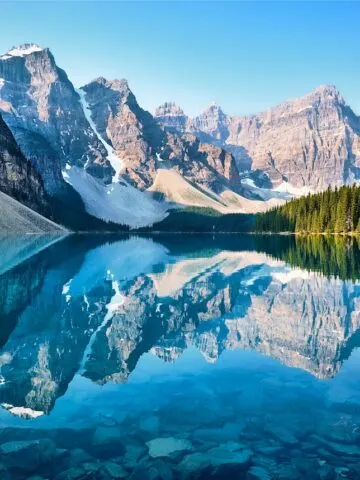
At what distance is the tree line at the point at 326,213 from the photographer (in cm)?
11625

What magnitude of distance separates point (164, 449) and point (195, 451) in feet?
2.26

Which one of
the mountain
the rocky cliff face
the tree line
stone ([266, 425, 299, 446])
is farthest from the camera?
the rocky cliff face

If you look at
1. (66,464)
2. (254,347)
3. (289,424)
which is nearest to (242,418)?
(289,424)

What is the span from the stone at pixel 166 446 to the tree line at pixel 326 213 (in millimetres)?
108707

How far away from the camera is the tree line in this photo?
116 meters

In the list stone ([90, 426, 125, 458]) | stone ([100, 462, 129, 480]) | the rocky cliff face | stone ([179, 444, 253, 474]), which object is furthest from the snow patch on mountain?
the rocky cliff face

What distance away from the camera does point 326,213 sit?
12800cm

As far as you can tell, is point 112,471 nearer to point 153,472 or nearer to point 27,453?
point 153,472

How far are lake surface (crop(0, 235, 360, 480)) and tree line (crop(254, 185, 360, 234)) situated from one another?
3556 inches

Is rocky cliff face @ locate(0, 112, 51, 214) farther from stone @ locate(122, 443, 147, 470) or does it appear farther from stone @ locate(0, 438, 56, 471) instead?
stone @ locate(122, 443, 147, 470)

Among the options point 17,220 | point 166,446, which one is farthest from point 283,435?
point 17,220

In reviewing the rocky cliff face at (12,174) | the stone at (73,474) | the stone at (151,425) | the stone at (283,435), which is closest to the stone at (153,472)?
the stone at (73,474)

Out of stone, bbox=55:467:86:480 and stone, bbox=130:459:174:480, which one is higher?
stone, bbox=130:459:174:480

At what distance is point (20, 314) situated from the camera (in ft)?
83.4
